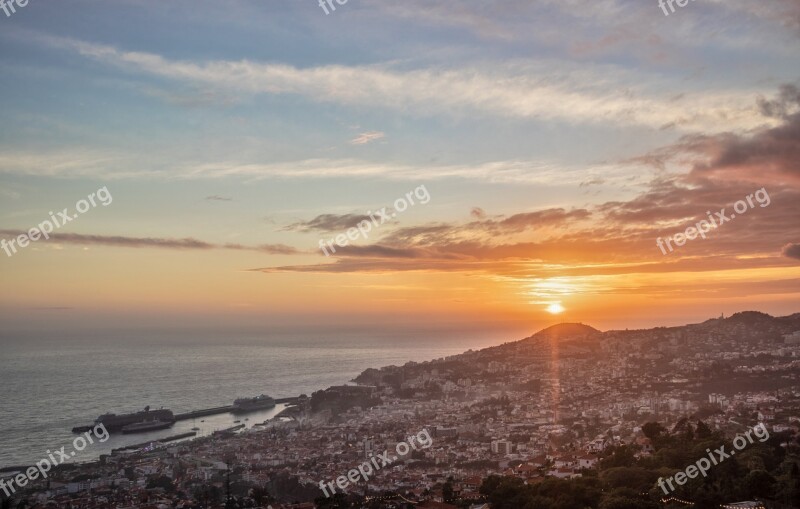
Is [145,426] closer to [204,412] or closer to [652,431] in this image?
[204,412]

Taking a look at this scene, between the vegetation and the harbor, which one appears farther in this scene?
the harbor

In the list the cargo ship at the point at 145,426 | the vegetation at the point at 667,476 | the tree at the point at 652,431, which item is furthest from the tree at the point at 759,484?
the cargo ship at the point at 145,426

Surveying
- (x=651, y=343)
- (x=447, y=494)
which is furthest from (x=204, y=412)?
(x=651, y=343)

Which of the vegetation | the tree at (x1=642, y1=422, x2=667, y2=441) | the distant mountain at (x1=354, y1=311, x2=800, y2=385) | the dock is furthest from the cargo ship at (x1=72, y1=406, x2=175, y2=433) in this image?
the tree at (x1=642, y1=422, x2=667, y2=441)

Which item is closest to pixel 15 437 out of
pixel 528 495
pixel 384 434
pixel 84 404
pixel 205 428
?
pixel 205 428

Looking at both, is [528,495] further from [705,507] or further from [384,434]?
[384,434]
